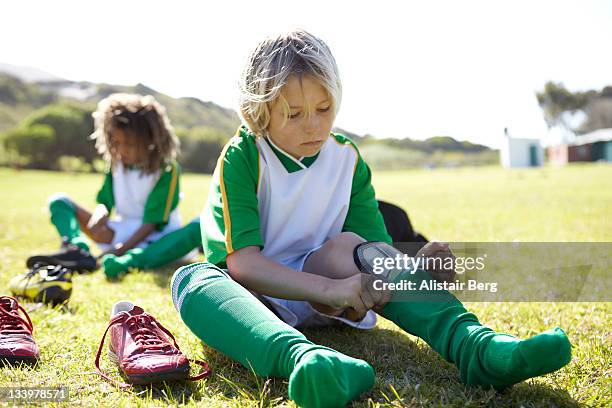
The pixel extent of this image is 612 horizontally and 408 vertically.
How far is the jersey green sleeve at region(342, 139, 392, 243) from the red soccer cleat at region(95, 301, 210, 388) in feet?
3.04

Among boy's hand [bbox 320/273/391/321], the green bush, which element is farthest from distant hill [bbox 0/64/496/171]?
boy's hand [bbox 320/273/391/321]

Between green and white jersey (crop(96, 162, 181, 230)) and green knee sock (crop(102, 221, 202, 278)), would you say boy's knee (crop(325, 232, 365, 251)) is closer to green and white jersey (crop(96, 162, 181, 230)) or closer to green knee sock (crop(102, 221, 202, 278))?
green knee sock (crop(102, 221, 202, 278))

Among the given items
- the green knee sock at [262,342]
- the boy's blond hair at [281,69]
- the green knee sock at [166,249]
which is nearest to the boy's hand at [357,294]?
the green knee sock at [262,342]

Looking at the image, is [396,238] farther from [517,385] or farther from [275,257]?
[517,385]

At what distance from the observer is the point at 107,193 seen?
493 cm

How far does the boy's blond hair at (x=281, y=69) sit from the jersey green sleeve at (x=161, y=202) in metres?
2.50

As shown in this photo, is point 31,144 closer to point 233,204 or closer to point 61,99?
point 233,204

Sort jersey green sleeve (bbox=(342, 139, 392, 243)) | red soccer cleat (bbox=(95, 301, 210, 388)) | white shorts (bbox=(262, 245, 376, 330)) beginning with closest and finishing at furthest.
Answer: red soccer cleat (bbox=(95, 301, 210, 388))
white shorts (bbox=(262, 245, 376, 330))
jersey green sleeve (bbox=(342, 139, 392, 243))

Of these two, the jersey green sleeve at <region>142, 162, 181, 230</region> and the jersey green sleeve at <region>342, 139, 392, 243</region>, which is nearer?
the jersey green sleeve at <region>342, 139, 392, 243</region>

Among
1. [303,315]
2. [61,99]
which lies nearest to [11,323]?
[303,315]

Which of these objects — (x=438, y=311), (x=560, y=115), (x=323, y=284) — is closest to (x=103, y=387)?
(x=323, y=284)

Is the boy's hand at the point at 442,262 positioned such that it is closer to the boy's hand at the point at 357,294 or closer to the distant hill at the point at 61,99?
the boy's hand at the point at 357,294

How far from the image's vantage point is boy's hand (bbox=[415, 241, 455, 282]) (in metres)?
1.95

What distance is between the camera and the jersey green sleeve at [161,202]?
15.2 feet
